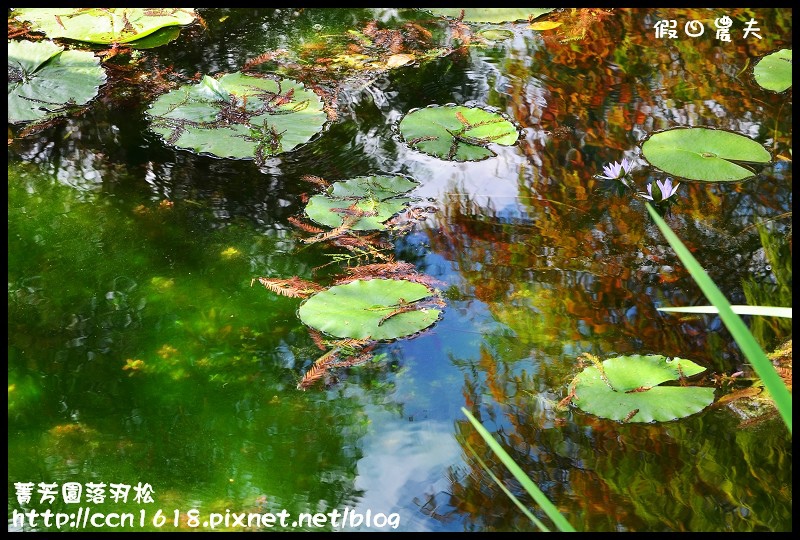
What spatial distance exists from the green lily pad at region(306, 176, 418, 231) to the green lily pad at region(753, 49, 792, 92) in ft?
5.36

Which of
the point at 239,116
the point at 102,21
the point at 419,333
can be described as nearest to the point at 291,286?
the point at 419,333

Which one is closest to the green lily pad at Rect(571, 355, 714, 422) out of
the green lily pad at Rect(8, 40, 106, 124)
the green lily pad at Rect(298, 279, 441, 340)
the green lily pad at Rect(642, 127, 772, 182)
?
the green lily pad at Rect(298, 279, 441, 340)

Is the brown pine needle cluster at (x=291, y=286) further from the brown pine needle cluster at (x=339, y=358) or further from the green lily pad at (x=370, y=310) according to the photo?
the brown pine needle cluster at (x=339, y=358)

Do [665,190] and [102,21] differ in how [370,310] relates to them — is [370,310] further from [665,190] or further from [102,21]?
[102,21]

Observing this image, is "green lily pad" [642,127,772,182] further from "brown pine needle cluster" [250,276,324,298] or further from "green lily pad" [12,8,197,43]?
"green lily pad" [12,8,197,43]

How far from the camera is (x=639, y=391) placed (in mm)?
1837

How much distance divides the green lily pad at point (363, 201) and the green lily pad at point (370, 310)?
0.32 m

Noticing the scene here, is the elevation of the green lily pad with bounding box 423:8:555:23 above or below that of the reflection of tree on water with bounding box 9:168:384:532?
above

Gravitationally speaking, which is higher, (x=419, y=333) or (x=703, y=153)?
(x=703, y=153)

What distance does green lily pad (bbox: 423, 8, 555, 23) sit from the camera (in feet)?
12.2

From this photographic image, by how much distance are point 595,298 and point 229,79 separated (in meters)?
1.77

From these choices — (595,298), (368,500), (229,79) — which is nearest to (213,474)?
(368,500)

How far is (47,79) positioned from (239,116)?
0.87 metres

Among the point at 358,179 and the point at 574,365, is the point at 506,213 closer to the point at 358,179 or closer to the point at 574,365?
the point at 358,179
